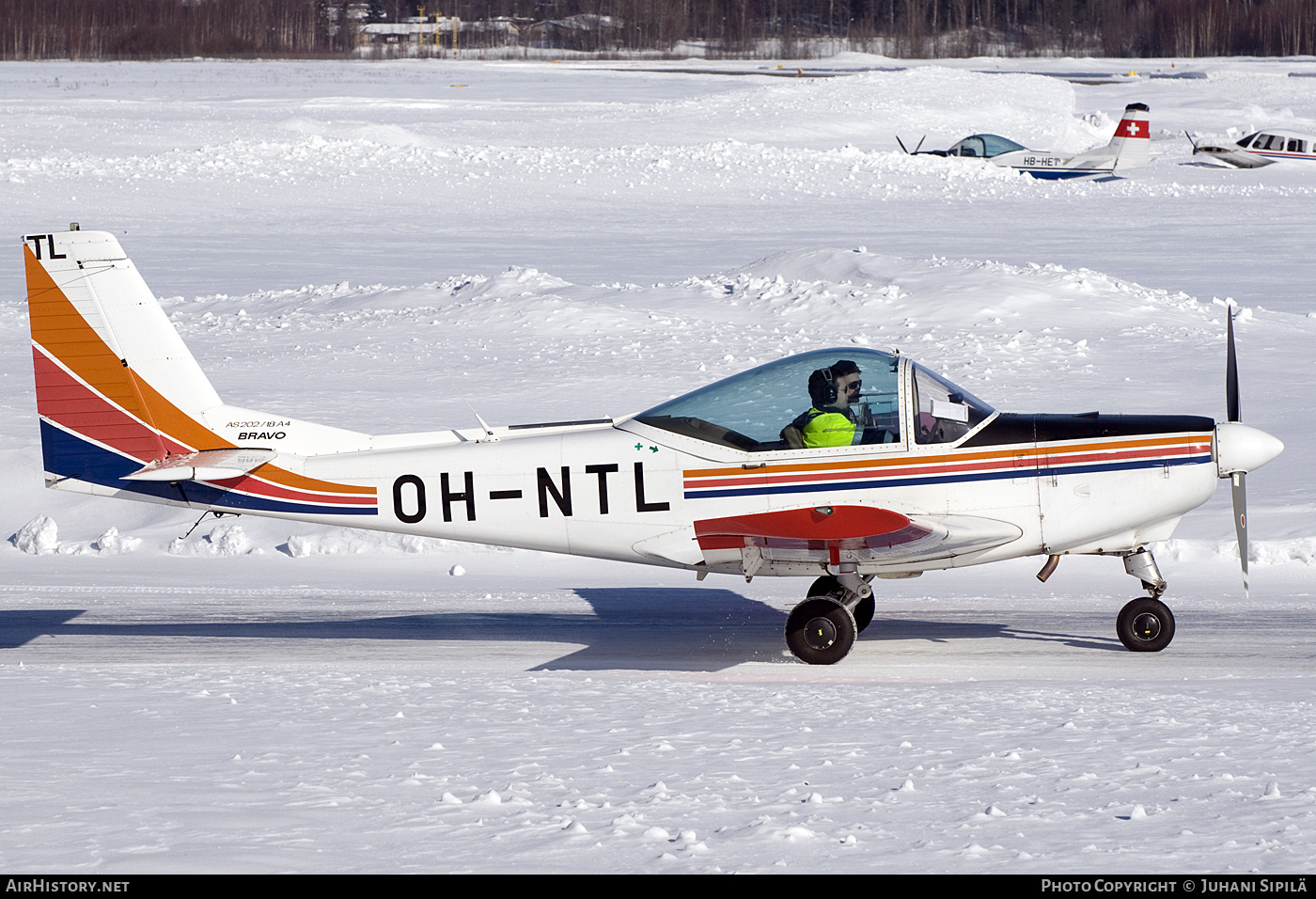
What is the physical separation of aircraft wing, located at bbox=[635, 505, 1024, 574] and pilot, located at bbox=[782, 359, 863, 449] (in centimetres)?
42

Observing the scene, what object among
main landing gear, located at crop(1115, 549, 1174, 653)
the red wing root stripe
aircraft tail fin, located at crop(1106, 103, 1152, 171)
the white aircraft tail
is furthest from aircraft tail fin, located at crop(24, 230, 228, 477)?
aircraft tail fin, located at crop(1106, 103, 1152, 171)

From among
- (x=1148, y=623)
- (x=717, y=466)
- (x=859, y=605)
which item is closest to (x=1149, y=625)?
(x=1148, y=623)

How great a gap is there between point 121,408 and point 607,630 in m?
3.47

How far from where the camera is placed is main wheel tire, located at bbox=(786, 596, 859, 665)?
820 cm

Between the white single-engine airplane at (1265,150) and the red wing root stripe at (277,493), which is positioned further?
the white single-engine airplane at (1265,150)

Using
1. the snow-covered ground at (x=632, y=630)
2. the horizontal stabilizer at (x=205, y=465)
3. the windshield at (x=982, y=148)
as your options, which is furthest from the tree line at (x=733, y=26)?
the horizontal stabilizer at (x=205, y=465)

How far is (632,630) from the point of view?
30.9 feet

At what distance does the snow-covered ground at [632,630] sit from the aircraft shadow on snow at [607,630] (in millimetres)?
49

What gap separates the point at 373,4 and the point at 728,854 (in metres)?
107

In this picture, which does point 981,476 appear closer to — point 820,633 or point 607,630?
point 820,633

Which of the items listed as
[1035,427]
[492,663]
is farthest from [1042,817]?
[492,663]

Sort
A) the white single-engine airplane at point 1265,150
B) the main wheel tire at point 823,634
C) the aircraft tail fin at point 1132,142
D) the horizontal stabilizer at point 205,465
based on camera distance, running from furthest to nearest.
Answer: the white single-engine airplane at point 1265,150, the aircraft tail fin at point 1132,142, the horizontal stabilizer at point 205,465, the main wheel tire at point 823,634

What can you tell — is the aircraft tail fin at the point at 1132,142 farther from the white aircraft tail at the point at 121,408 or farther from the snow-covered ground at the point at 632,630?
the white aircraft tail at the point at 121,408

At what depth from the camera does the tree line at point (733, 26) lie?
7762cm
